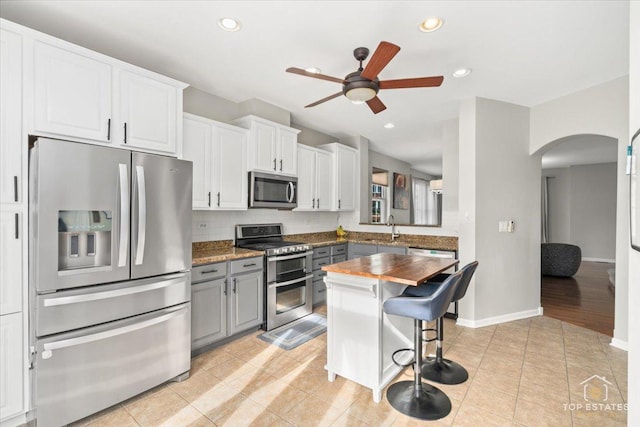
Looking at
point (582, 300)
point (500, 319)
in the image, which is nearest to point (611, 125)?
point (500, 319)

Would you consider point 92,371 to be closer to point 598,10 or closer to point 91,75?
point 91,75

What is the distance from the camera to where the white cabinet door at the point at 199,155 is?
3.04 metres

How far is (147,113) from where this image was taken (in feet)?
8.14

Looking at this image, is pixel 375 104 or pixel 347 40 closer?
pixel 347 40

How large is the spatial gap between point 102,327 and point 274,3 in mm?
2482

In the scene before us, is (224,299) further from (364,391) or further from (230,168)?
(364,391)

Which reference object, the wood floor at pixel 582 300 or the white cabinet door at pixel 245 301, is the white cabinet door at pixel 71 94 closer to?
the white cabinet door at pixel 245 301

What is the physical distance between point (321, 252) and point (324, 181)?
3.76 ft

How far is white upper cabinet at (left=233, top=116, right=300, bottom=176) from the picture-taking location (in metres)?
3.59

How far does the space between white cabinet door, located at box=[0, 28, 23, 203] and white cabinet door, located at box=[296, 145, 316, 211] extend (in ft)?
9.53

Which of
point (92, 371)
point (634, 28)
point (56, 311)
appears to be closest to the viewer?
point (634, 28)

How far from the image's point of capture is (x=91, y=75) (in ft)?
7.14

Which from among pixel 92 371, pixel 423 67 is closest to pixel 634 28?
pixel 423 67

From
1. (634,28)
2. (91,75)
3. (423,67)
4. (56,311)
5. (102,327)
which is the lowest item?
(102,327)
